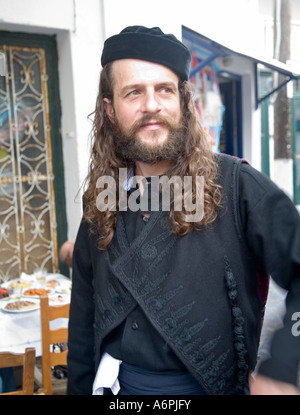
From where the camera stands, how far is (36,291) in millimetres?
3328

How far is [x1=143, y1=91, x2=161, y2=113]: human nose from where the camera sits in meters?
1.43

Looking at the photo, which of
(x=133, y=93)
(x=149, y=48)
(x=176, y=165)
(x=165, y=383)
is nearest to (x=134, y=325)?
(x=165, y=383)

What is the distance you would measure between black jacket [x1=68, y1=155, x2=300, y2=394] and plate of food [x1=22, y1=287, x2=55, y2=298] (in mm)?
1970

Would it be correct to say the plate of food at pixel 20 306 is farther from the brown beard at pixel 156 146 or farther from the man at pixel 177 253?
the brown beard at pixel 156 146

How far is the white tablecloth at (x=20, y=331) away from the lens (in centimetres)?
263

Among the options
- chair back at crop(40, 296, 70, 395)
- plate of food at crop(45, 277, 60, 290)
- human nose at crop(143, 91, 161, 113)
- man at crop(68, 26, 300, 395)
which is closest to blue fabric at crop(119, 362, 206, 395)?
man at crop(68, 26, 300, 395)

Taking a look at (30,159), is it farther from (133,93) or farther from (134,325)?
(134,325)

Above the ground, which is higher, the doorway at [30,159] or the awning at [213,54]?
the awning at [213,54]
